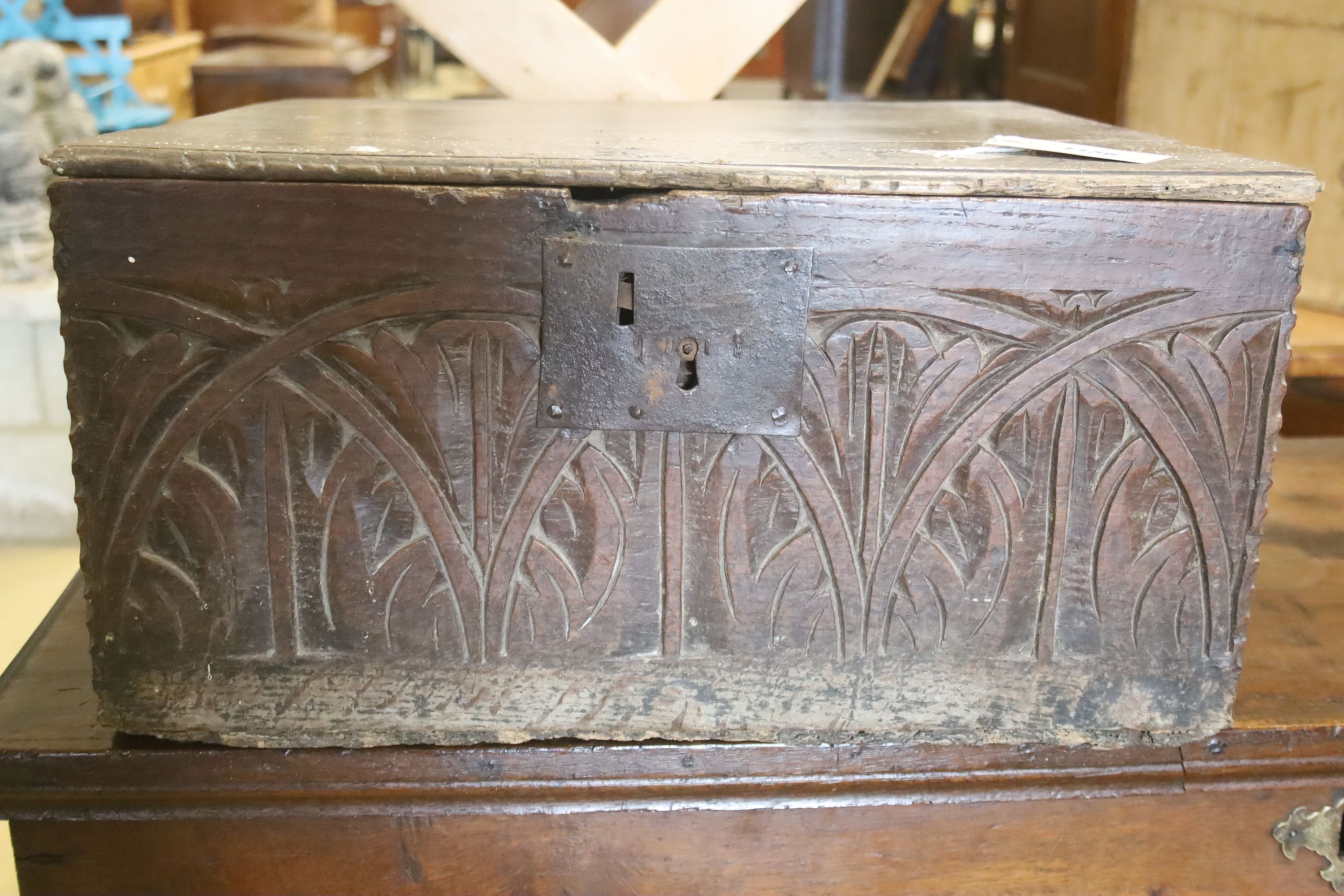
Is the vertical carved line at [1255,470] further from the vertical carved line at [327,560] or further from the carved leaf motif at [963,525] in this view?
the vertical carved line at [327,560]

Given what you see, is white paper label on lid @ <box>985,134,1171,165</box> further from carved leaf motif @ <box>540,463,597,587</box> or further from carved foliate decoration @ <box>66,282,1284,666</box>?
carved leaf motif @ <box>540,463,597,587</box>

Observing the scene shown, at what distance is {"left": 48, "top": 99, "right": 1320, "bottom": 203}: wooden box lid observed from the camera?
0.84m

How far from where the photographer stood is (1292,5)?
1.92m

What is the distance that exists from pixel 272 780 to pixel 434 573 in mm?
241

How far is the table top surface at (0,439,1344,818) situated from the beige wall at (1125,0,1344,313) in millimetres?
1147

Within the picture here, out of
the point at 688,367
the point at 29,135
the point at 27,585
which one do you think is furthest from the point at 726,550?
the point at 29,135

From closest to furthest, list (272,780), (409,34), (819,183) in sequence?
(819,183)
(272,780)
(409,34)

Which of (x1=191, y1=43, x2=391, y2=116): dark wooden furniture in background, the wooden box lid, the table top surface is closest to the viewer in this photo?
the wooden box lid

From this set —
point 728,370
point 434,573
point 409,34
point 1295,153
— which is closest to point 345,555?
point 434,573

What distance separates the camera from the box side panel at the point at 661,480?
0.86 m

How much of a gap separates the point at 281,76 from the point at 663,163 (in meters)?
1.52

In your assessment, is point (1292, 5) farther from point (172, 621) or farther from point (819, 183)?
point (172, 621)

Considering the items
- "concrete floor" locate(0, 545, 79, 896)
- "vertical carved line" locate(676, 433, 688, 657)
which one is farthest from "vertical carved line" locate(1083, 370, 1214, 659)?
"concrete floor" locate(0, 545, 79, 896)

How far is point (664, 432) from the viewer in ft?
2.97
